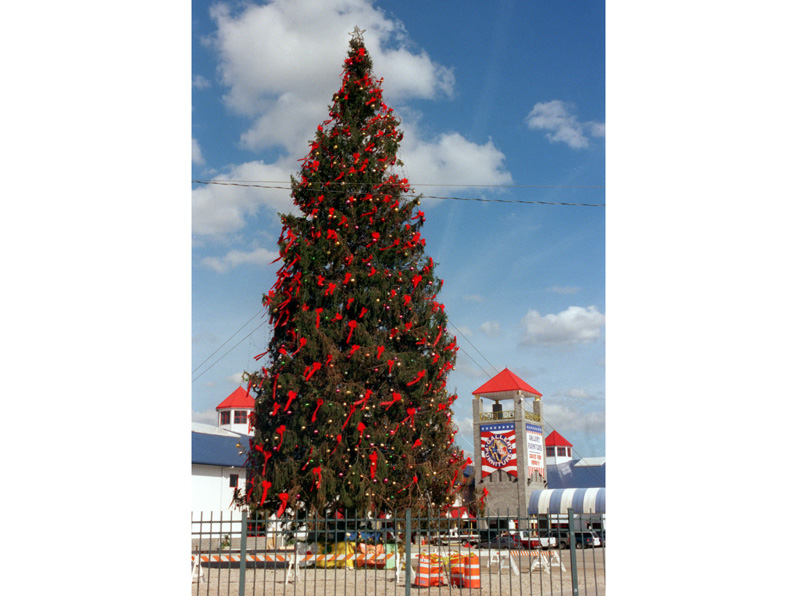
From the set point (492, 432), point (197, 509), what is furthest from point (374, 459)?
point (492, 432)

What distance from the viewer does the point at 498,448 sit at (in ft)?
119

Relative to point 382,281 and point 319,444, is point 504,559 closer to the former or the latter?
point 319,444

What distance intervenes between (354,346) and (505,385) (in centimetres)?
2409

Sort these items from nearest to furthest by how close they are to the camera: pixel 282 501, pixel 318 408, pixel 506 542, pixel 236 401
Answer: pixel 282 501 → pixel 318 408 → pixel 506 542 → pixel 236 401

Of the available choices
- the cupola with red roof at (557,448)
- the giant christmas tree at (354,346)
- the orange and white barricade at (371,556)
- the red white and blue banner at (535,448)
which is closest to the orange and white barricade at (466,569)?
the orange and white barricade at (371,556)

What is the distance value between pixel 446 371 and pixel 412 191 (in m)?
4.45

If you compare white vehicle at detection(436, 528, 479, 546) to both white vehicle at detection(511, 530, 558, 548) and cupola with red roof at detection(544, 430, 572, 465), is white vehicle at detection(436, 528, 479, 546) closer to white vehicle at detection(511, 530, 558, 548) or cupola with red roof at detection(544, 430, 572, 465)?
white vehicle at detection(511, 530, 558, 548)

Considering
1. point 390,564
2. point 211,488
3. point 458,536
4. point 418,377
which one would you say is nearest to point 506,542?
point 390,564

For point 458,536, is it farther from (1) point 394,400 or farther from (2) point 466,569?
(1) point 394,400

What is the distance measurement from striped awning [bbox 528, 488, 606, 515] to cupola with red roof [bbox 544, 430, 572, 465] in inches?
920

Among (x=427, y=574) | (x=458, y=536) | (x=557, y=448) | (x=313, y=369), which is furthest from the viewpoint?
(x=557, y=448)

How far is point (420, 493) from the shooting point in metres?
14.0

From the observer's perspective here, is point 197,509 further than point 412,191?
Yes

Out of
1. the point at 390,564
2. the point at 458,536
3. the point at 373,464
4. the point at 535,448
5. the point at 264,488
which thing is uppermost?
the point at 373,464
